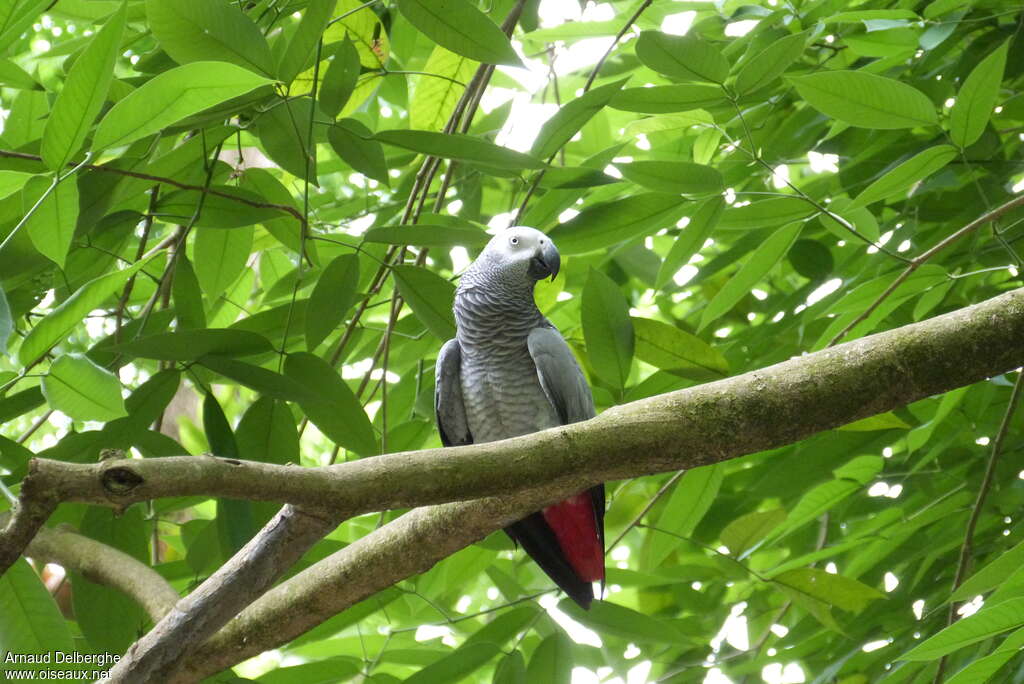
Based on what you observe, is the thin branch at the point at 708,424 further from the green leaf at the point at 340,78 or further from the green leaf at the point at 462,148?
the green leaf at the point at 340,78

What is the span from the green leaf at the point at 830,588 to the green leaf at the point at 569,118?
990 millimetres

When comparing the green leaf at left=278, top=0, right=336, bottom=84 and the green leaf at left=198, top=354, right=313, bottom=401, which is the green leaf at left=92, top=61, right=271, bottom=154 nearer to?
the green leaf at left=278, top=0, right=336, bottom=84

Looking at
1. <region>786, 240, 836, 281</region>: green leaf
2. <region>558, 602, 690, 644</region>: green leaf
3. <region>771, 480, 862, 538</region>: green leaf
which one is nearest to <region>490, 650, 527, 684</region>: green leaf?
<region>558, 602, 690, 644</region>: green leaf

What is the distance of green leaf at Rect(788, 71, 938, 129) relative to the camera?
1.54 meters

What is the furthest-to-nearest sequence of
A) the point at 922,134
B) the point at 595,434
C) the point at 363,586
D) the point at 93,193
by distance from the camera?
the point at 922,134
the point at 93,193
the point at 363,586
the point at 595,434

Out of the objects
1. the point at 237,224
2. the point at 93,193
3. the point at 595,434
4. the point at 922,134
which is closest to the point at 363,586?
the point at 595,434

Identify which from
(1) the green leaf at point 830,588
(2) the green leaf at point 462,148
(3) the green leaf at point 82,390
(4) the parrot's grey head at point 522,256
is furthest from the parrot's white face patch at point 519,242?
(3) the green leaf at point 82,390

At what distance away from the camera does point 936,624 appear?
1.83 m

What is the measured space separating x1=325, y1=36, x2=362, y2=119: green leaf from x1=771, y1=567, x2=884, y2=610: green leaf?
4.19 ft

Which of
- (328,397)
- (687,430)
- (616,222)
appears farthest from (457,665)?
(616,222)

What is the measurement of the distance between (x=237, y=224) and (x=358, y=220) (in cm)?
81

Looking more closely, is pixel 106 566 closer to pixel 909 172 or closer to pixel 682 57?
pixel 682 57

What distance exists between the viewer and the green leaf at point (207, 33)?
4.40 ft

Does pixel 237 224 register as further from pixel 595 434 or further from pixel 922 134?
pixel 922 134
